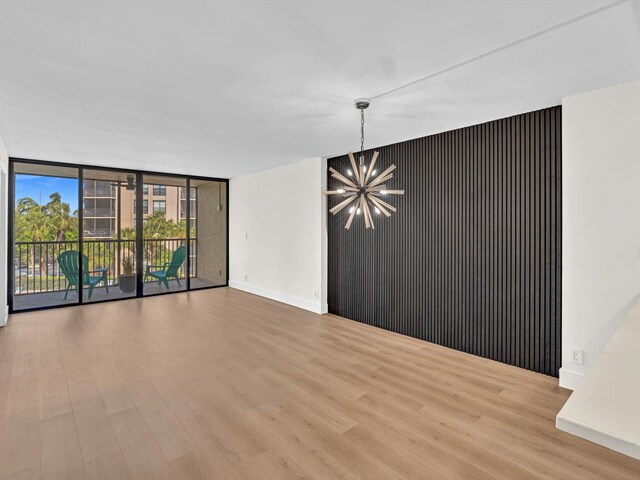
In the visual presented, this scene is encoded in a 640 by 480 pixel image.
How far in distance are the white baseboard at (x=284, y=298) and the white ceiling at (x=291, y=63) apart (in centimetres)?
272

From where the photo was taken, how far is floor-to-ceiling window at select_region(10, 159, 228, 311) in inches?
213

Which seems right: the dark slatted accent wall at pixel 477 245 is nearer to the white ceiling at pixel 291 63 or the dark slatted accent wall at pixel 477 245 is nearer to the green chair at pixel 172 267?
the white ceiling at pixel 291 63

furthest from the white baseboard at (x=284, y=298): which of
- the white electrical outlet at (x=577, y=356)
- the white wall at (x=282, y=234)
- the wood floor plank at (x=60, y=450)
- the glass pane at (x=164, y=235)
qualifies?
the wood floor plank at (x=60, y=450)

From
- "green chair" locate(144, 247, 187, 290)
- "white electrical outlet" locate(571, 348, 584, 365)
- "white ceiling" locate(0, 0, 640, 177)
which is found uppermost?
"white ceiling" locate(0, 0, 640, 177)

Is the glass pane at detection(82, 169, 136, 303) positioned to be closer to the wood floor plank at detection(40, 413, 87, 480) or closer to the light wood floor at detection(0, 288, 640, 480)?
the light wood floor at detection(0, 288, 640, 480)

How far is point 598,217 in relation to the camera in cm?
260

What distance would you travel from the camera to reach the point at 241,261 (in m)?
7.06

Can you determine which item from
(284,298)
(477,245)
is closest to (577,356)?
(477,245)

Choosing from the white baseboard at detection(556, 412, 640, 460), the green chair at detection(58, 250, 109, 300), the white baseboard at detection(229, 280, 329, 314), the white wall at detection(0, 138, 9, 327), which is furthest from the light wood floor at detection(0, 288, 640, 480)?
the green chair at detection(58, 250, 109, 300)

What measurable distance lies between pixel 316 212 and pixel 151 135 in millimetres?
2468

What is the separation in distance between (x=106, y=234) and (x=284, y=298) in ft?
11.3

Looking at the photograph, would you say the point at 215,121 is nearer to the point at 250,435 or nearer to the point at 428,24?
the point at 428,24

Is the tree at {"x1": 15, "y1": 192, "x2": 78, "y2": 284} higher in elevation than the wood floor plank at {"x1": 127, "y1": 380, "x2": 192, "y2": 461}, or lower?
higher

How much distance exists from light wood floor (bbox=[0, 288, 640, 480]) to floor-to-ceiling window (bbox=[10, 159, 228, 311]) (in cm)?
174
